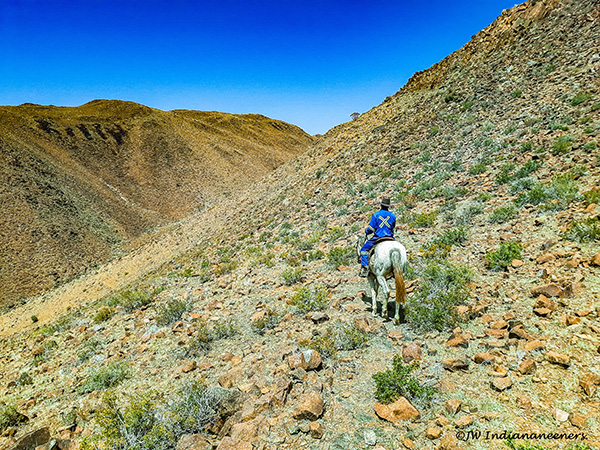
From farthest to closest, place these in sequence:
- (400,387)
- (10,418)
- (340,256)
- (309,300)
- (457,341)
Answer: (340,256), (309,300), (10,418), (457,341), (400,387)

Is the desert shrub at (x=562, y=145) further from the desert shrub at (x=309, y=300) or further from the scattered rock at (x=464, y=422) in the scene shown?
the scattered rock at (x=464, y=422)

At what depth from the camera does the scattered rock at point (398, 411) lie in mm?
3652

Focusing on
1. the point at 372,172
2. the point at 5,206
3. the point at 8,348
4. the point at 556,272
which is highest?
the point at 5,206

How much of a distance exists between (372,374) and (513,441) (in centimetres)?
191

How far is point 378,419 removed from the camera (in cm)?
378

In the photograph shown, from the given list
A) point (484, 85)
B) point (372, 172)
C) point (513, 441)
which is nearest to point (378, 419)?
point (513, 441)

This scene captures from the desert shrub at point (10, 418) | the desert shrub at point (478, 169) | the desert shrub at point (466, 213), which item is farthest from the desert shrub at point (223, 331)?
the desert shrub at point (478, 169)

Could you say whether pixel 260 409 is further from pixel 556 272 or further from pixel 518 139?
pixel 518 139

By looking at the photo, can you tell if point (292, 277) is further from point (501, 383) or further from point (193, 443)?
point (501, 383)

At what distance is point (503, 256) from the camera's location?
652cm

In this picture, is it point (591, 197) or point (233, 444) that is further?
point (591, 197)

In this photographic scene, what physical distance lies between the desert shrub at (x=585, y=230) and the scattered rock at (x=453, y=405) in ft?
14.8

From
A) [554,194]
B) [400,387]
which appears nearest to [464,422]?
[400,387]

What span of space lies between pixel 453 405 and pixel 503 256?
13.7ft
